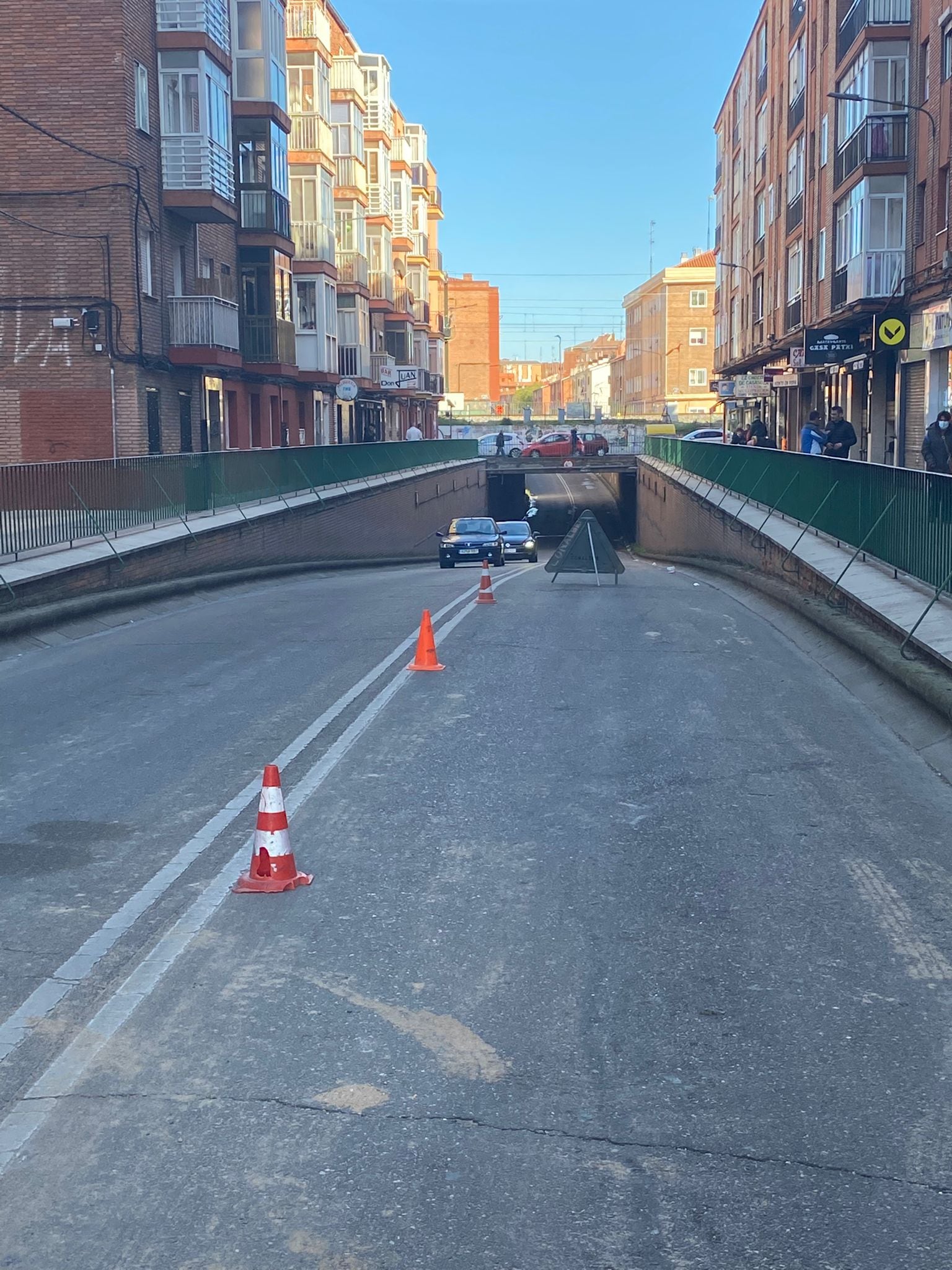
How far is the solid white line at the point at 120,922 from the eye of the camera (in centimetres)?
507

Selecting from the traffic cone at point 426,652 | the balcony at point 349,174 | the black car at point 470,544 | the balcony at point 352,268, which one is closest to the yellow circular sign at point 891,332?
the black car at point 470,544

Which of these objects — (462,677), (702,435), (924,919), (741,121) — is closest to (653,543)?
(741,121)

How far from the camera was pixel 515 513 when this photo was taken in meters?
81.9

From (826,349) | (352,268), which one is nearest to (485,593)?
(826,349)

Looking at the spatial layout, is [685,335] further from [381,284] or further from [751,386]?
[751,386]

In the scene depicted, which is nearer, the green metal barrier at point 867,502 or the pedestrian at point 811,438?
Result: the green metal barrier at point 867,502

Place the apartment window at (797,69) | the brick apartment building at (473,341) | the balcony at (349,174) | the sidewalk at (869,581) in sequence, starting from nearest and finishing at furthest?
the sidewalk at (869,581)
the apartment window at (797,69)
the balcony at (349,174)
the brick apartment building at (473,341)

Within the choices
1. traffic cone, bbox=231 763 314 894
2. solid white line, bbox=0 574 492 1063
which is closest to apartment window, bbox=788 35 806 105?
solid white line, bbox=0 574 492 1063

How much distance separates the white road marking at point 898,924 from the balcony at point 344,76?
187ft

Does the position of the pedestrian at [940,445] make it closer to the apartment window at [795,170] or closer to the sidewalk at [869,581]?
the sidewalk at [869,581]

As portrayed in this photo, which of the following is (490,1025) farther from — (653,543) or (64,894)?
(653,543)

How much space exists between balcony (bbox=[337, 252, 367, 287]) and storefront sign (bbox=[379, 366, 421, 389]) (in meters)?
3.65

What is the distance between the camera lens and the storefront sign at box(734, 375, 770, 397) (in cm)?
4509

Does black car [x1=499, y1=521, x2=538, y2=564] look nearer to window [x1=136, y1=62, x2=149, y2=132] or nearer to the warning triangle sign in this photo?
window [x1=136, y1=62, x2=149, y2=132]
